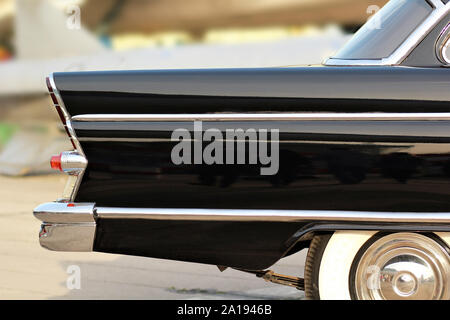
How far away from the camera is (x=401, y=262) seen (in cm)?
365

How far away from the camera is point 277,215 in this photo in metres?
3.54

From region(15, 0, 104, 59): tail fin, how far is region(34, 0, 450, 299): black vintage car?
14.5 metres

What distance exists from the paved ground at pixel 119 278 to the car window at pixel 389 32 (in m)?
1.69

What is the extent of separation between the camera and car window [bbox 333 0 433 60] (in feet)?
12.3

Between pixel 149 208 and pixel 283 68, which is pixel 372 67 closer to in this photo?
pixel 283 68

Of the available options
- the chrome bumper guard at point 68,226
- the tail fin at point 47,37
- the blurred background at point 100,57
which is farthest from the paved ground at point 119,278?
the tail fin at point 47,37

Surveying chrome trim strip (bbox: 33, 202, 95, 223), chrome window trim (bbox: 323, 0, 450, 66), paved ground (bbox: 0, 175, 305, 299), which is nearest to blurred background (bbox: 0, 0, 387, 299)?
paved ground (bbox: 0, 175, 305, 299)

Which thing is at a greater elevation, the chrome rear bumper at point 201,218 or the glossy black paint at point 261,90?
the glossy black paint at point 261,90

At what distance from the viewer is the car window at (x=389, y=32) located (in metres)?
3.76

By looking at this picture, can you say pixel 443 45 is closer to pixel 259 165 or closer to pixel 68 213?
pixel 259 165

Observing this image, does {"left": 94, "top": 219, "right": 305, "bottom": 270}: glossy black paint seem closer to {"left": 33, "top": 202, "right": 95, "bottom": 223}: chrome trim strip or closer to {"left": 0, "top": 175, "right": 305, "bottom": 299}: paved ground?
{"left": 33, "top": 202, "right": 95, "bottom": 223}: chrome trim strip

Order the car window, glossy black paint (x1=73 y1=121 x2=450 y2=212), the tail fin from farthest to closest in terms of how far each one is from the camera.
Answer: the tail fin, the car window, glossy black paint (x1=73 y1=121 x2=450 y2=212)

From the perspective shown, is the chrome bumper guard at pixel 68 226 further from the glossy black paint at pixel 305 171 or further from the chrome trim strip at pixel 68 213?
the glossy black paint at pixel 305 171
